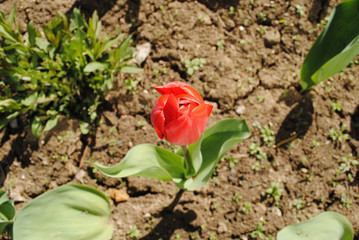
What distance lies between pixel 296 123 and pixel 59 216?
6.04 feet

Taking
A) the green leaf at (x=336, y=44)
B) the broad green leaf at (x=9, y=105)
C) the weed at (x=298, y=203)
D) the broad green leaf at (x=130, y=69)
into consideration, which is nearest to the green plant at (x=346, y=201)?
the weed at (x=298, y=203)

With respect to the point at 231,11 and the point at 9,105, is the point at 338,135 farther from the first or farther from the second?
the point at 9,105

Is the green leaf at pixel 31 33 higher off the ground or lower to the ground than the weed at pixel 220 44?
lower

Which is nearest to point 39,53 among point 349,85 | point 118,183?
point 118,183

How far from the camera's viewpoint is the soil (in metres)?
2.07

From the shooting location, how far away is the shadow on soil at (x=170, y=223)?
200cm

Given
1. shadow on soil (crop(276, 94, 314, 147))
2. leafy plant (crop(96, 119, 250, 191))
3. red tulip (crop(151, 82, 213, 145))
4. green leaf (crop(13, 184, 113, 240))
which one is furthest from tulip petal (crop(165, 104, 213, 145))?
shadow on soil (crop(276, 94, 314, 147))

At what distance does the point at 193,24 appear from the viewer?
2422mm

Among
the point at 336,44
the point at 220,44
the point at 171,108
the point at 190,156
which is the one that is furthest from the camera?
the point at 220,44

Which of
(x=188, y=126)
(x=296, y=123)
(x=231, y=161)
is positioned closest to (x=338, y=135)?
(x=296, y=123)

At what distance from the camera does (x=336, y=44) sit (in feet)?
6.29

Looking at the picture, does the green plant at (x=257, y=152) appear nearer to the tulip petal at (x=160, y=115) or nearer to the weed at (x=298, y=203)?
the weed at (x=298, y=203)

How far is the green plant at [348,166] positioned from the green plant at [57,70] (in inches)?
68.3

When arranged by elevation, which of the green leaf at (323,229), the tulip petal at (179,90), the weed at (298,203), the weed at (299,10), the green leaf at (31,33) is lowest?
the weed at (298,203)
